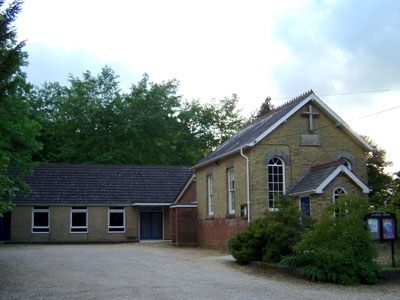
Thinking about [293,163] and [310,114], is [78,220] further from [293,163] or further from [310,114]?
[310,114]

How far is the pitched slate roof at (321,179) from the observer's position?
20.3 metres

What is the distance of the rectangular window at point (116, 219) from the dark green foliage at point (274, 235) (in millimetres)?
19505

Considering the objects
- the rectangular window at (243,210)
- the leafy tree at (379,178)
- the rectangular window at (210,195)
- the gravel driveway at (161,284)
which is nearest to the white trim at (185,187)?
the rectangular window at (210,195)

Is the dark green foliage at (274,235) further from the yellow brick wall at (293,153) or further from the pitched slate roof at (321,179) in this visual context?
the yellow brick wall at (293,153)

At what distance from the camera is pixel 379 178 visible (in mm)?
42125

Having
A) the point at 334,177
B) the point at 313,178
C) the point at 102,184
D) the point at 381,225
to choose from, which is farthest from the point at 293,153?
the point at 102,184

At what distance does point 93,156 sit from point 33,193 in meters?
14.1

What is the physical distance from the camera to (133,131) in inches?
1879

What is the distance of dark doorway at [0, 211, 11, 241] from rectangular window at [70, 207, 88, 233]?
4221 millimetres

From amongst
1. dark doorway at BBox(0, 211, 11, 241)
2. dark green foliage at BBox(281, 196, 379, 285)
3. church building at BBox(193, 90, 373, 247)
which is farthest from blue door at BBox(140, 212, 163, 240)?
dark green foliage at BBox(281, 196, 379, 285)

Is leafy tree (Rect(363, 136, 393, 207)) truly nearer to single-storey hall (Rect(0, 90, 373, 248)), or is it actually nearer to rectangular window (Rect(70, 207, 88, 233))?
single-storey hall (Rect(0, 90, 373, 248))

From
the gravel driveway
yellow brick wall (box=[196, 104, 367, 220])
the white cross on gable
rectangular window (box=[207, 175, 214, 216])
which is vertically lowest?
the gravel driveway

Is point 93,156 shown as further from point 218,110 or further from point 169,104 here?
point 218,110

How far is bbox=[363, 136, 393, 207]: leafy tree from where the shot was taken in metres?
40.5
